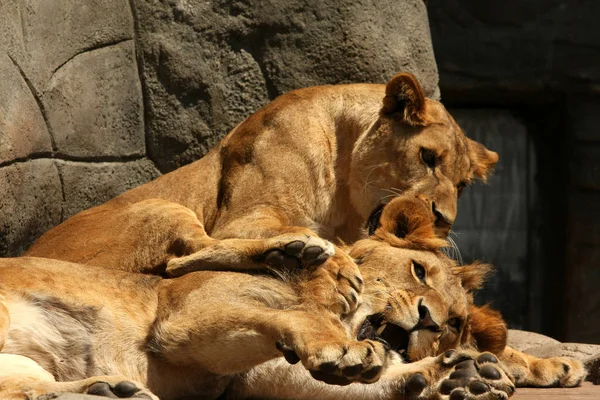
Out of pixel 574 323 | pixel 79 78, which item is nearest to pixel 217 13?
pixel 79 78

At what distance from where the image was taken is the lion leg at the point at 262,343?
9.86ft

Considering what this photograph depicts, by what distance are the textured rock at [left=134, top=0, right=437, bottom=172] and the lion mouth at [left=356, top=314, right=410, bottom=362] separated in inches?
75.1

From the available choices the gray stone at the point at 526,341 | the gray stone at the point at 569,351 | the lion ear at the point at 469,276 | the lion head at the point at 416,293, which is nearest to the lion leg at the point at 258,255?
the lion head at the point at 416,293

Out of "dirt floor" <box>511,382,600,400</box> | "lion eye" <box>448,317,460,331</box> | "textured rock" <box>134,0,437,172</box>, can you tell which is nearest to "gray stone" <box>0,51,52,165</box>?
"textured rock" <box>134,0,437,172</box>

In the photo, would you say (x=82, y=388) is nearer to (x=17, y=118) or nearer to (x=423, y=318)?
(x=423, y=318)

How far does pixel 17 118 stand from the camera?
4496 mm

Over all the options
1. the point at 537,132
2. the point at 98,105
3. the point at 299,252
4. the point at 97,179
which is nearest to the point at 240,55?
the point at 98,105

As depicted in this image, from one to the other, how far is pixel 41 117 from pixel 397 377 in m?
1.93

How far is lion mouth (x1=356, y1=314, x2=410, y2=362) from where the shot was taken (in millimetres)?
3701

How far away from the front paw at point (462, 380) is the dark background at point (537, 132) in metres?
4.24

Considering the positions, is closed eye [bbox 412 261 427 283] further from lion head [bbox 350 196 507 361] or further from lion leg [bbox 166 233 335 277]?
lion leg [bbox 166 233 335 277]

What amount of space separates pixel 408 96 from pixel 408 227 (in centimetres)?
84

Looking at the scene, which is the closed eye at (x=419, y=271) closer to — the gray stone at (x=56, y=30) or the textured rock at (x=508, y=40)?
the gray stone at (x=56, y=30)

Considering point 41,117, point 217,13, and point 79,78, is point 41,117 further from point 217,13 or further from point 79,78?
point 217,13
